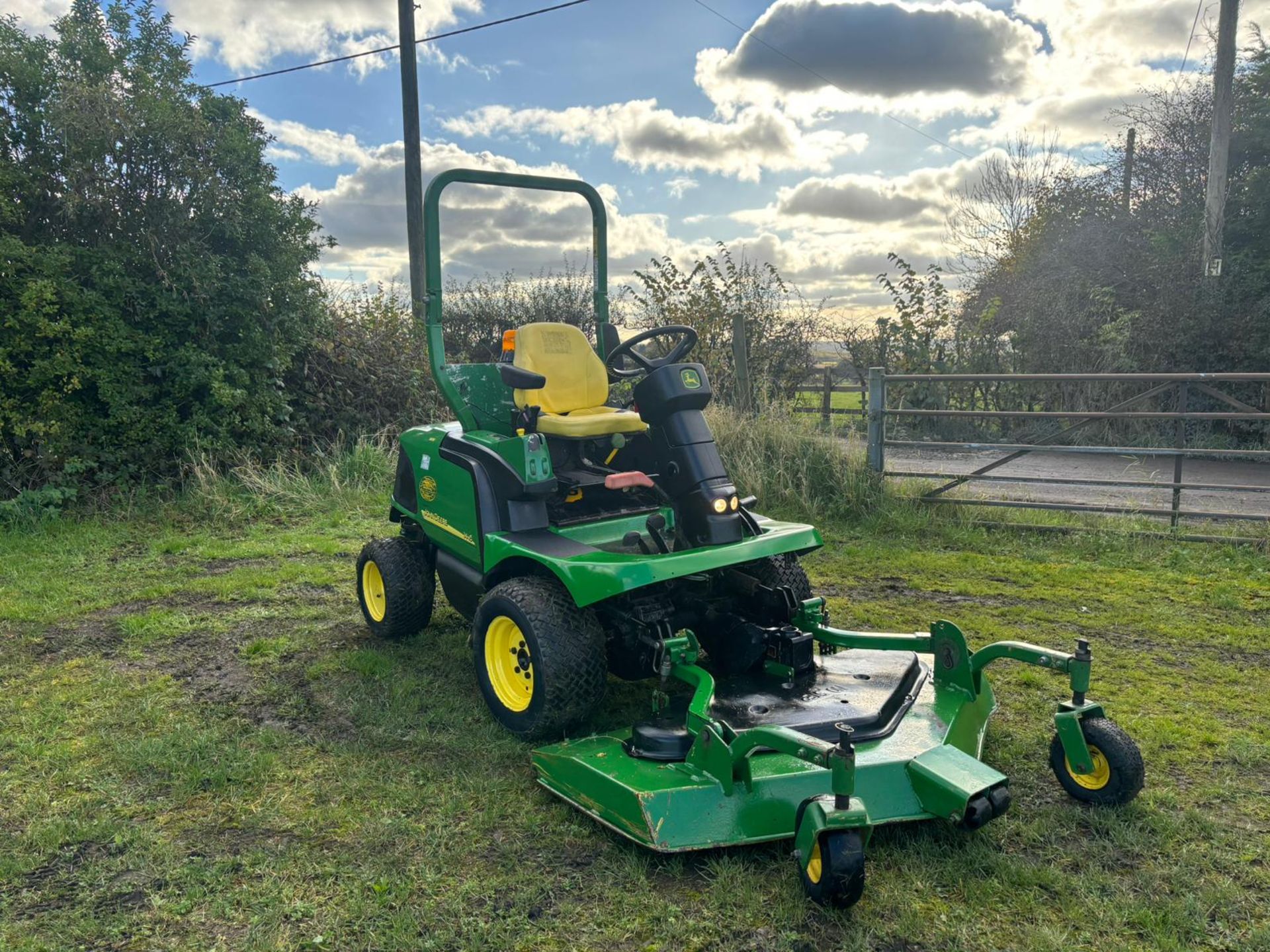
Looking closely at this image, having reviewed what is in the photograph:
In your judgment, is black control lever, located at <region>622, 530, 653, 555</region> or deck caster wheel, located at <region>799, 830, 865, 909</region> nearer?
deck caster wheel, located at <region>799, 830, 865, 909</region>

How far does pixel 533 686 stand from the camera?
3.54 metres

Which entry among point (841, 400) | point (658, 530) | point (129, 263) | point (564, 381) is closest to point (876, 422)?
point (564, 381)

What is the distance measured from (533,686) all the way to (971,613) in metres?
2.91

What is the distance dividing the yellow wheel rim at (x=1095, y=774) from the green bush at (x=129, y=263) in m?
7.70

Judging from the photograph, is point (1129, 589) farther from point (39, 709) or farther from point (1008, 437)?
point (1008, 437)

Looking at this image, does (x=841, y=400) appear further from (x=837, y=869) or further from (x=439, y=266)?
(x=837, y=869)

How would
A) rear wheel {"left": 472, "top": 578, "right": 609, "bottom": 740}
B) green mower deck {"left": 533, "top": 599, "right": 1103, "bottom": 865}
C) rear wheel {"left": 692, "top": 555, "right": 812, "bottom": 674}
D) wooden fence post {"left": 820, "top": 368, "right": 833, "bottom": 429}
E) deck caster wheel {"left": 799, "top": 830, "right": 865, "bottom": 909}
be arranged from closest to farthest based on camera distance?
1. deck caster wheel {"left": 799, "top": 830, "right": 865, "bottom": 909}
2. green mower deck {"left": 533, "top": 599, "right": 1103, "bottom": 865}
3. rear wheel {"left": 472, "top": 578, "right": 609, "bottom": 740}
4. rear wheel {"left": 692, "top": 555, "right": 812, "bottom": 674}
5. wooden fence post {"left": 820, "top": 368, "right": 833, "bottom": 429}

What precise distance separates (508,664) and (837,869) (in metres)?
1.77

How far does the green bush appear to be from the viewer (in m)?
7.72

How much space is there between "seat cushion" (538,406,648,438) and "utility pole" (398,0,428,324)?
7845 millimetres

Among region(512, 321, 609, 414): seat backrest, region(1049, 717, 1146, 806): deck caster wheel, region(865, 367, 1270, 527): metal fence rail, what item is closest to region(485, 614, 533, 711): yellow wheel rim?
region(512, 321, 609, 414): seat backrest

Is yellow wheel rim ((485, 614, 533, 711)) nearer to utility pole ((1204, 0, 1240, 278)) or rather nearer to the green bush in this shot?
the green bush

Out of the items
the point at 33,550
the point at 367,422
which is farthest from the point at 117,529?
the point at 367,422

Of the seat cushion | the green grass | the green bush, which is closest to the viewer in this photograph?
the seat cushion
